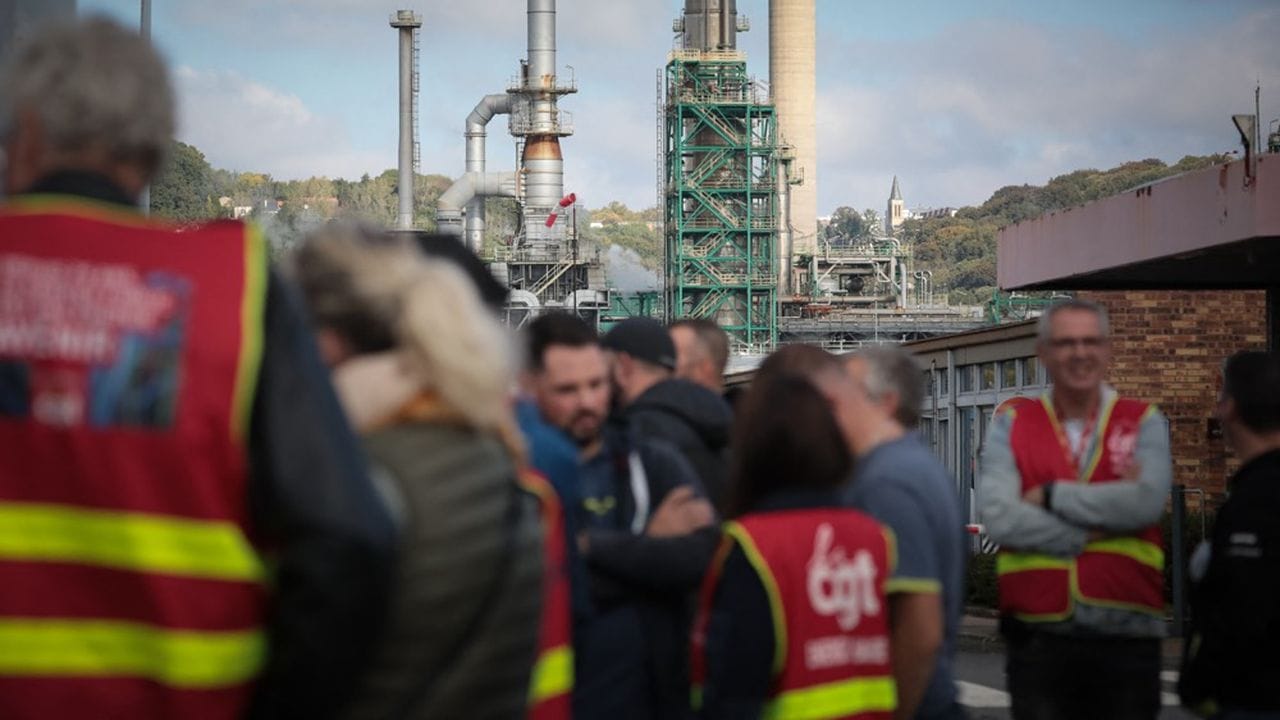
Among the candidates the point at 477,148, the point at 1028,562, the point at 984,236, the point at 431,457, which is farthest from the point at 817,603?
the point at 984,236

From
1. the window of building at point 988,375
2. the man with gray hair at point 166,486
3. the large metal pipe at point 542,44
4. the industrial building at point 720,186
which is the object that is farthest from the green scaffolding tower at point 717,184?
the man with gray hair at point 166,486

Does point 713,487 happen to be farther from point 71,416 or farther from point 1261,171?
point 1261,171

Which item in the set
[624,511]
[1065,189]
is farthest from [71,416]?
[1065,189]

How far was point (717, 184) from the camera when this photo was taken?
98.2 metres

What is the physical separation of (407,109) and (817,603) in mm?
94998

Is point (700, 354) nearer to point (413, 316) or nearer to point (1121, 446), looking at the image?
point (1121, 446)

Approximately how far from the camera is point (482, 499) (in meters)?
2.85

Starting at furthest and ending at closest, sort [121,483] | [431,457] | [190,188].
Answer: [190,188]
[431,457]
[121,483]

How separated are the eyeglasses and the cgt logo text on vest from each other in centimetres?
206

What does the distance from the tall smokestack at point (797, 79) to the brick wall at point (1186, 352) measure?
91820mm

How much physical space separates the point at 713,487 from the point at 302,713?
3.79 m

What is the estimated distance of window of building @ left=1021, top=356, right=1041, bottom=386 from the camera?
25.6 meters

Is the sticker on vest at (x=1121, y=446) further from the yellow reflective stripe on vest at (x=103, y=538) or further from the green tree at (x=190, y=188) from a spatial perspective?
the green tree at (x=190, y=188)

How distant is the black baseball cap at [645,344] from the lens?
257 inches
